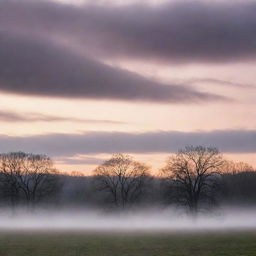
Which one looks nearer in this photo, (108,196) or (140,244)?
(140,244)

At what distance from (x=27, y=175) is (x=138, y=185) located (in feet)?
77.7

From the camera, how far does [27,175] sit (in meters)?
107

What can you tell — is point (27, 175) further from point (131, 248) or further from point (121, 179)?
point (131, 248)

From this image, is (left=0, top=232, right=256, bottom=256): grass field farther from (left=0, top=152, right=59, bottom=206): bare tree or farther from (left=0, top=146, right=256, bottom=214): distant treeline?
(left=0, top=152, right=59, bottom=206): bare tree

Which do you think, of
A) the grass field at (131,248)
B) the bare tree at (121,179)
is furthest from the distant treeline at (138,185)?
the grass field at (131,248)

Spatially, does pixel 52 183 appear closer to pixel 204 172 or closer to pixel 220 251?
pixel 204 172

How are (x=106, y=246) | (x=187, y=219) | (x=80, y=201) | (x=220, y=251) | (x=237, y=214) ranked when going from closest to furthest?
1. (x=220, y=251)
2. (x=106, y=246)
3. (x=187, y=219)
4. (x=237, y=214)
5. (x=80, y=201)

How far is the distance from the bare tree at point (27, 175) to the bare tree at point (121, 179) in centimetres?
1045

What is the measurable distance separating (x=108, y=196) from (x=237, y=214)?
958 inches

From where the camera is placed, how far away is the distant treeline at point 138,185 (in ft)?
262

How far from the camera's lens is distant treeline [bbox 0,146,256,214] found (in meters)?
79.8

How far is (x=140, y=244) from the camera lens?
43750 millimetres

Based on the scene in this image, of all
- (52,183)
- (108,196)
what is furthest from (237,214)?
(52,183)

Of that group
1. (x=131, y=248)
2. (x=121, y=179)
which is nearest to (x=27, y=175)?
(x=121, y=179)
